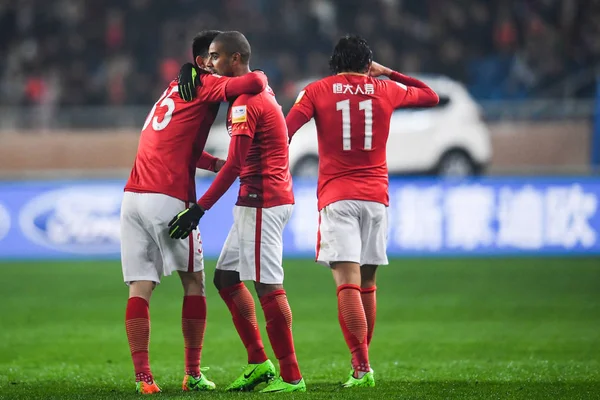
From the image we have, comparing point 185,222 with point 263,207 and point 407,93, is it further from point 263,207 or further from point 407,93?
point 407,93

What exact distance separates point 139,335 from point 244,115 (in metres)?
1.46

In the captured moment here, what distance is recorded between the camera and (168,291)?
41.1ft

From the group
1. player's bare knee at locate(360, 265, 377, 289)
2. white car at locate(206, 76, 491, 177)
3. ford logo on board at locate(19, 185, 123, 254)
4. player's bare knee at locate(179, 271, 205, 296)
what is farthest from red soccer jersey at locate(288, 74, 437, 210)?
white car at locate(206, 76, 491, 177)

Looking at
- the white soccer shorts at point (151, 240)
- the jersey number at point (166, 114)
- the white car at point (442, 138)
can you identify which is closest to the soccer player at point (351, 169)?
the jersey number at point (166, 114)

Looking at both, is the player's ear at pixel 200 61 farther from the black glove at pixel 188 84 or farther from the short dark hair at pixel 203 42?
the black glove at pixel 188 84

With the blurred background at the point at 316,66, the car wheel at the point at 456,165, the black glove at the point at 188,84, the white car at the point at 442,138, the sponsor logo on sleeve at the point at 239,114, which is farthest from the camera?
the car wheel at the point at 456,165

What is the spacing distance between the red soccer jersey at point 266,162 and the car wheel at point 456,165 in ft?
46.0

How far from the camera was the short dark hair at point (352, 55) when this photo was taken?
21.5 ft

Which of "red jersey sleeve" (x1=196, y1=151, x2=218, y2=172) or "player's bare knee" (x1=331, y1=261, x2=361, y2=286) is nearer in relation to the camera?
"player's bare knee" (x1=331, y1=261, x2=361, y2=286)

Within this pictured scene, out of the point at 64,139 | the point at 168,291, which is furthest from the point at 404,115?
the point at 168,291

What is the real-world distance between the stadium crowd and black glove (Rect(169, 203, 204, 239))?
14.6 meters

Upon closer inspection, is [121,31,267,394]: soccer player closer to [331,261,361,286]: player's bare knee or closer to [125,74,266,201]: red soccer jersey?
[125,74,266,201]: red soccer jersey

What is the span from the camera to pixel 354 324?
639 centimetres

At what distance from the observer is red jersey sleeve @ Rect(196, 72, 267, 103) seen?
6.01 m
